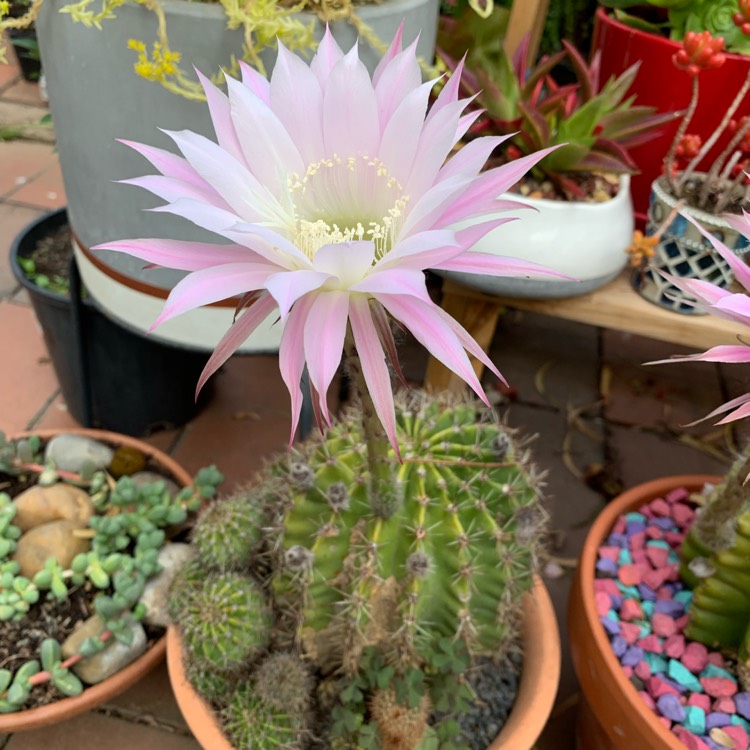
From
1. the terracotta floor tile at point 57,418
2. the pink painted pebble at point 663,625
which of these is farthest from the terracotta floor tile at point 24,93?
the pink painted pebble at point 663,625

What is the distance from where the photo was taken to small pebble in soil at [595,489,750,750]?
76cm

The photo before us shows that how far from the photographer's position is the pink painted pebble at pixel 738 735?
73cm

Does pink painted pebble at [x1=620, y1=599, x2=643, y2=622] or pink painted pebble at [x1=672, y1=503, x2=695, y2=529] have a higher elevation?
pink painted pebble at [x1=672, y1=503, x2=695, y2=529]

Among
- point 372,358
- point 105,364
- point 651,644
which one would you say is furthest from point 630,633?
point 105,364

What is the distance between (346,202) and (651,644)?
2.10 ft

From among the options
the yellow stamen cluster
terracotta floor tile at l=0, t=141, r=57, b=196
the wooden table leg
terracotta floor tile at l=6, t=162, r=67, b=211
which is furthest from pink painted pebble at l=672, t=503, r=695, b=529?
terracotta floor tile at l=0, t=141, r=57, b=196

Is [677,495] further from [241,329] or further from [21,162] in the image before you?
[21,162]

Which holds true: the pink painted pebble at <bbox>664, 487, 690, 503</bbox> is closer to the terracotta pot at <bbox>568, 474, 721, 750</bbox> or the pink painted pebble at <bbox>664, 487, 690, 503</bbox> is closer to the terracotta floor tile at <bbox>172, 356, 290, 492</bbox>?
the terracotta pot at <bbox>568, 474, 721, 750</bbox>

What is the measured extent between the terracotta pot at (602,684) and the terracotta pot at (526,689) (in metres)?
0.04

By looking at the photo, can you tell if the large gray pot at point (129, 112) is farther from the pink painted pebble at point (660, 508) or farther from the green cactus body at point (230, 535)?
the pink painted pebble at point (660, 508)

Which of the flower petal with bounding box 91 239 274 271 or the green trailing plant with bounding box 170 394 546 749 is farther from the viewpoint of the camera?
the green trailing plant with bounding box 170 394 546 749

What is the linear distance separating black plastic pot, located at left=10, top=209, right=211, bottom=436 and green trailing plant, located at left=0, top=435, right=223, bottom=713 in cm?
19

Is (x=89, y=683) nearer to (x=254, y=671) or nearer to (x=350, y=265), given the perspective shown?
(x=254, y=671)

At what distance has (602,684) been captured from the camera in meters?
0.79
